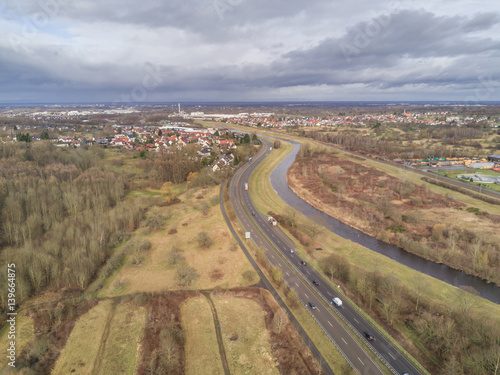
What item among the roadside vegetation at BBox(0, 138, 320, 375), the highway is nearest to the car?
the highway

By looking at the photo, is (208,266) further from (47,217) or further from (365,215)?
(365,215)

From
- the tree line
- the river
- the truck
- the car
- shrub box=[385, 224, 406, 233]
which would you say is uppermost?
the tree line

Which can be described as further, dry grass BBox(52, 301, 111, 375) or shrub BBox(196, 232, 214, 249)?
shrub BBox(196, 232, 214, 249)

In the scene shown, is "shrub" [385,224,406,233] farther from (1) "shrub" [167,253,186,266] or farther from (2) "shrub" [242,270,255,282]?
(1) "shrub" [167,253,186,266]

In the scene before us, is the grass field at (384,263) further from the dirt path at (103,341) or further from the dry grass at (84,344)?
the dry grass at (84,344)

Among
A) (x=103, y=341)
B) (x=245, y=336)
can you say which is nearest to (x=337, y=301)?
(x=245, y=336)

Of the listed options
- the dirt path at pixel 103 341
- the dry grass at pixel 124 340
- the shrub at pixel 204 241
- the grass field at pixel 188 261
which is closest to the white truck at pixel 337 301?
the grass field at pixel 188 261

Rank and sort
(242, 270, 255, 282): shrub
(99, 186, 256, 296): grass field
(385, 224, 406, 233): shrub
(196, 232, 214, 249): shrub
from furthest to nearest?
(385, 224, 406, 233): shrub → (196, 232, 214, 249): shrub → (242, 270, 255, 282): shrub → (99, 186, 256, 296): grass field
